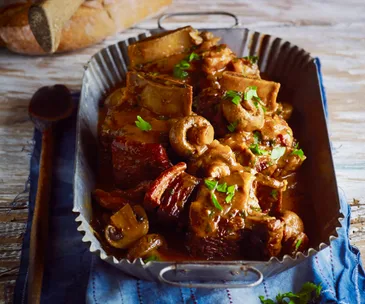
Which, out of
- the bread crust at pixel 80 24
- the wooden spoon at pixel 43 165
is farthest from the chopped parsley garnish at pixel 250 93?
the bread crust at pixel 80 24

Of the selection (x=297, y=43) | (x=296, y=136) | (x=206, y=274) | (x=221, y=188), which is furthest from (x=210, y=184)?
(x=297, y=43)

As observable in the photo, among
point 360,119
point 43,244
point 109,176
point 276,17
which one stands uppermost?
point 276,17

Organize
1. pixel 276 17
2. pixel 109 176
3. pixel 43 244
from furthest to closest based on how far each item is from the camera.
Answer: pixel 276 17 < pixel 109 176 < pixel 43 244

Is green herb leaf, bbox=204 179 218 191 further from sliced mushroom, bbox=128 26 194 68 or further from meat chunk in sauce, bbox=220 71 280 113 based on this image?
sliced mushroom, bbox=128 26 194 68

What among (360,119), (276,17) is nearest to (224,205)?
(360,119)

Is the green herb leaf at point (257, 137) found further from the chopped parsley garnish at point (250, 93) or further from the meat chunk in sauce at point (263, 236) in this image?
the meat chunk in sauce at point (263, 236)

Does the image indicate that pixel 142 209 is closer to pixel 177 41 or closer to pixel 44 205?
pixel 44 205
